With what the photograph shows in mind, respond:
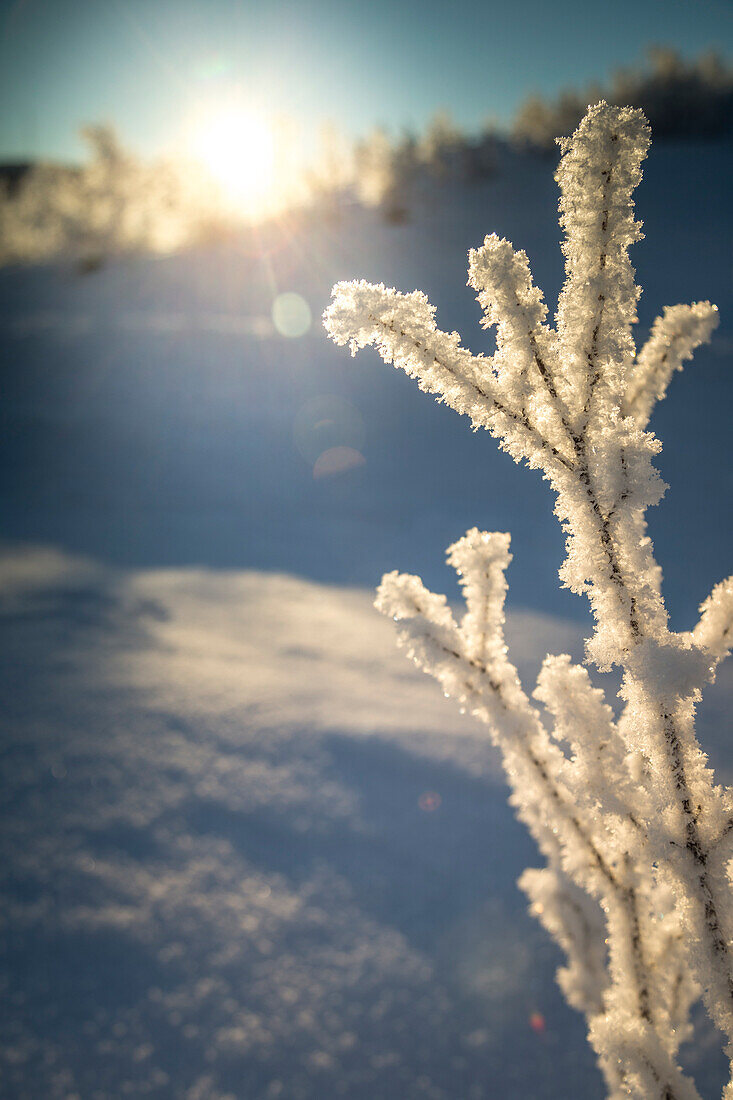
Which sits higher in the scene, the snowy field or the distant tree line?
the distant tree line

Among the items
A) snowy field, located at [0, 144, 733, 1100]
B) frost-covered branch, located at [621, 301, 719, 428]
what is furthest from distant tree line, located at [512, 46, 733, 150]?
frost-covered branch, located at [621, 301, 719, 428]

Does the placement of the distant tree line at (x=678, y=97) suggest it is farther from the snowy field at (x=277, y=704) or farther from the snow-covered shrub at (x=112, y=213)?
the snow-covered shrub at (x=112, y=213)

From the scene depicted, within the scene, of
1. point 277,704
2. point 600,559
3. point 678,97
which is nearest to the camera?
point 600,559

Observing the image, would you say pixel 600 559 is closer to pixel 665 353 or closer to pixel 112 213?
pixel 665 353

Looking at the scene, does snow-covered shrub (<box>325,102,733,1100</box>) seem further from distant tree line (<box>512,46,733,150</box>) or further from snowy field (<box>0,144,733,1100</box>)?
distant tree line (<box>512,46,733,150</box>)

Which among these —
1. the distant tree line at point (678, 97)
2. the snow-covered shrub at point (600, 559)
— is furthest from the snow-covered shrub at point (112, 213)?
the snow-covered shrub at point (600, 559)

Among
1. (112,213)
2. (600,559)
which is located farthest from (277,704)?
(112,213)
